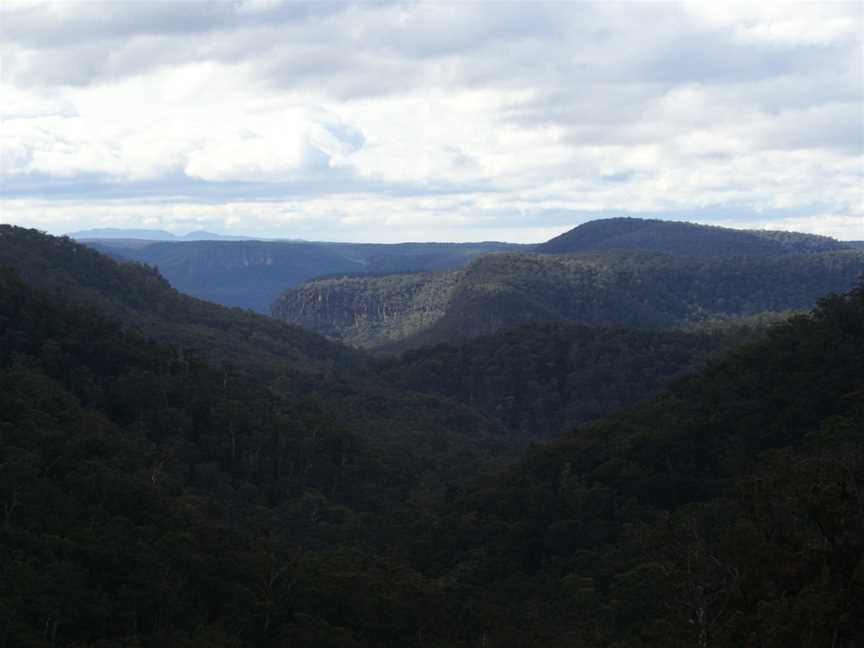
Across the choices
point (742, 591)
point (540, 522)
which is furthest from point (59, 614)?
point (540, 522)

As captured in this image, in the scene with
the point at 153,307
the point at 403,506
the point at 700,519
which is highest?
the point at 153,307

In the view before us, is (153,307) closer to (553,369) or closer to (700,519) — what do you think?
(553,369)

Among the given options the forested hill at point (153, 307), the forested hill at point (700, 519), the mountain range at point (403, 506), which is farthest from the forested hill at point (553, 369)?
the forested hill at point (700, 519)

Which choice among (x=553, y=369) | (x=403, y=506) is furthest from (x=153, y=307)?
(x=403, y=506)

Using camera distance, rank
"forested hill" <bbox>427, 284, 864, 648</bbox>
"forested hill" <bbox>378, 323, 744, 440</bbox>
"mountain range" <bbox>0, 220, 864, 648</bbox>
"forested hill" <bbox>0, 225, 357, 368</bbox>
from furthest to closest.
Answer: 1. "forested hill" <bbox>378, 323, 744, 440</bbox>
2. "forested hill" <bbox>0, 225, 357, 368</bbox>
3. "mountain range" <bbox>0, 220, 864, 648</bbox>
4. "forested hill" <bbox>427, 284, 864, 648</bbox>

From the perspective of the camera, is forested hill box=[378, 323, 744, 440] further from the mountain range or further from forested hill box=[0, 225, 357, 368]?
the mountain range

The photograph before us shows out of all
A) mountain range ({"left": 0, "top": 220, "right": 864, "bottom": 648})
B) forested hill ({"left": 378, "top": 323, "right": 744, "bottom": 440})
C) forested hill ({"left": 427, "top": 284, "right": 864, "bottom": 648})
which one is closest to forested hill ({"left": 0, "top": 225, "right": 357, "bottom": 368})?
mountain range ({"left": 0, "top": 220, "right": 864, "bottom": 648})

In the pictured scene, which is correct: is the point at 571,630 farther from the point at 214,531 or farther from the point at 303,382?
the point at 303,382

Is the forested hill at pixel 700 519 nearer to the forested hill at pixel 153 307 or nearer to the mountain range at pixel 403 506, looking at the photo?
the mountain range at pixel 403 506

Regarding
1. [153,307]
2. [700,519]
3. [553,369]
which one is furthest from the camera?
[153,307]
